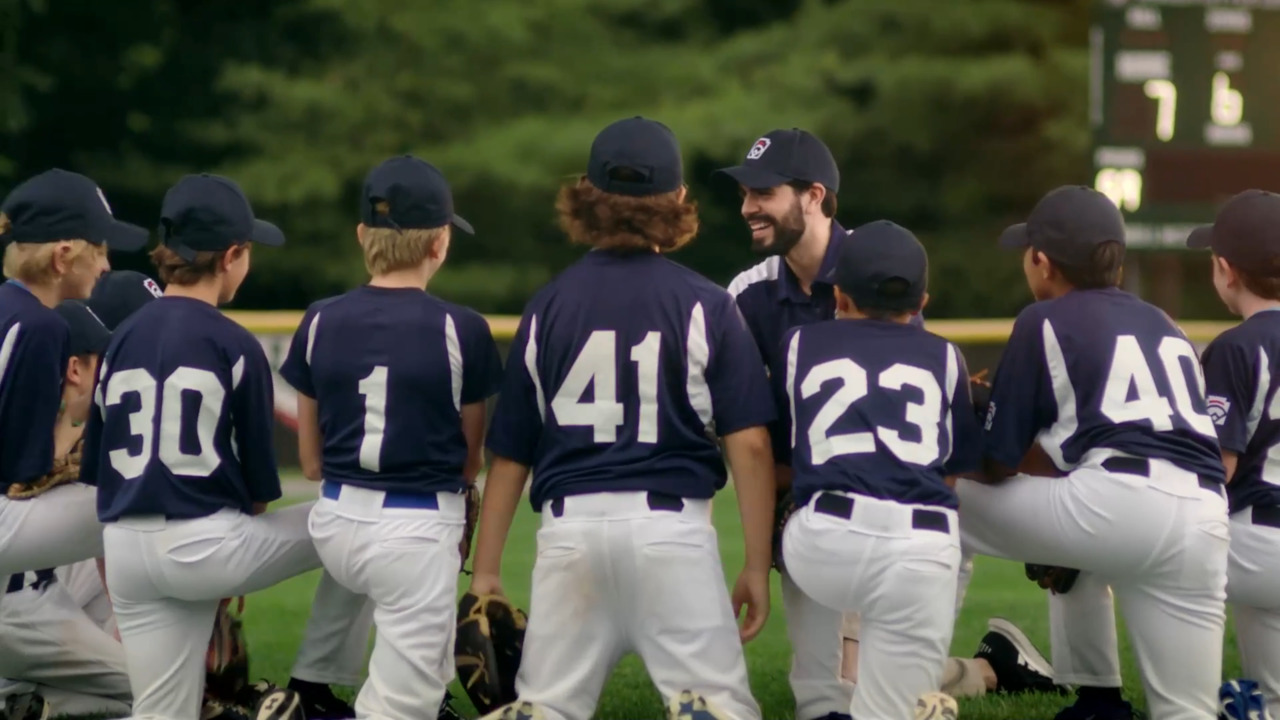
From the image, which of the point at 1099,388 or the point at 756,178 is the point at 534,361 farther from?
the point at 1099,388

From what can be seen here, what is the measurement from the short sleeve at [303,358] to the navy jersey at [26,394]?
0.75 metres

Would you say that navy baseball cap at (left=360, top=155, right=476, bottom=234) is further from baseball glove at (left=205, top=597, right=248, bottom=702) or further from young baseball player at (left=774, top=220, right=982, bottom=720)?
baseball glove at (left=205, top=597, right=248, bottom=702)

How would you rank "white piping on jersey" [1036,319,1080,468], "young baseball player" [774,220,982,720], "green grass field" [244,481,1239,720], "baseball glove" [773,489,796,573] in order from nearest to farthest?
"young baseball player" [774,220,982,720] → "white piping on jersey" [1036,319,1080,468] → "baseball glove" [773,489,796,573] → "green grass field" [244,481,1239,720]

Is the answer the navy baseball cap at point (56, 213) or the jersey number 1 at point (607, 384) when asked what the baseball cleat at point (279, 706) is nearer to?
the jersey number 1 at point (607, 384)

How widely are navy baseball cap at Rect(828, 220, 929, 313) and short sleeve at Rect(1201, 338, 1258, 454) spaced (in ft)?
3.11

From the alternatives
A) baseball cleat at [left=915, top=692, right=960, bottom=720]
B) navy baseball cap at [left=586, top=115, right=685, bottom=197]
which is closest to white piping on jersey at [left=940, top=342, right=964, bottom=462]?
baseball cleat at [left=915, top=692, right=960, bottom=720]

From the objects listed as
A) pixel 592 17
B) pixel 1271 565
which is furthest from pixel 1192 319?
pixel 1271 565

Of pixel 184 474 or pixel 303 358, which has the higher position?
pixel 303 358

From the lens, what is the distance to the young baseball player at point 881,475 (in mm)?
4668

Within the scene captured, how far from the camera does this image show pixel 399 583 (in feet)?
15.8

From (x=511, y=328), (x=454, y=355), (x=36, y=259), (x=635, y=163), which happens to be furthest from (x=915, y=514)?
(x=511, y=328)

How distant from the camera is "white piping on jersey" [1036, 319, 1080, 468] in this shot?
5.01 meters

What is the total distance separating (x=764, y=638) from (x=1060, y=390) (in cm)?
262

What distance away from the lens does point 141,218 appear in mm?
21859
